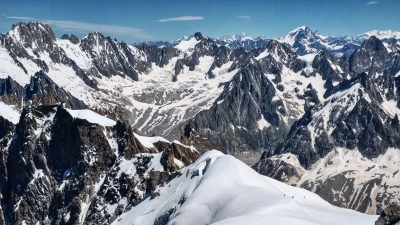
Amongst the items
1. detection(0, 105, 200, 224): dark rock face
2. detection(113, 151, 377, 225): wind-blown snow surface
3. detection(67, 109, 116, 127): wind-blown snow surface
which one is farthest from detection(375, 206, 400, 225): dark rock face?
detection(67, 109, 116, 127): wind-blown snow surface

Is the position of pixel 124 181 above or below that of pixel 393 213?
below

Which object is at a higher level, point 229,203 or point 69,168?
point 229,203

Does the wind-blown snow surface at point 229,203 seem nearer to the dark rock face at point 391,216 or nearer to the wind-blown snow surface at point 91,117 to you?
the dark rock face at point 391,216

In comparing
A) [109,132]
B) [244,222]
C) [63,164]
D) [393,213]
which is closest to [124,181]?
[109,132]

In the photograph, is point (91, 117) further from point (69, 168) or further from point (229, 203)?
point (229, 203)

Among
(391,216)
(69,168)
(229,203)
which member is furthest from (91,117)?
(391,216)

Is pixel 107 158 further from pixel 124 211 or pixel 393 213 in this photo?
pixel 393 213

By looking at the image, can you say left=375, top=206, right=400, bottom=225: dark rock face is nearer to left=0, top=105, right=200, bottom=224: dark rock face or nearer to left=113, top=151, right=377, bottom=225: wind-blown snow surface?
left=113, top=151, right=377, bottom=225: wind-blown snow surface

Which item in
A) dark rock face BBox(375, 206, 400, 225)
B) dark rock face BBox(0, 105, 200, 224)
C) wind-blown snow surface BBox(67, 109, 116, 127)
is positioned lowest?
dark rock face BBox(0, 105, 200, 224)
